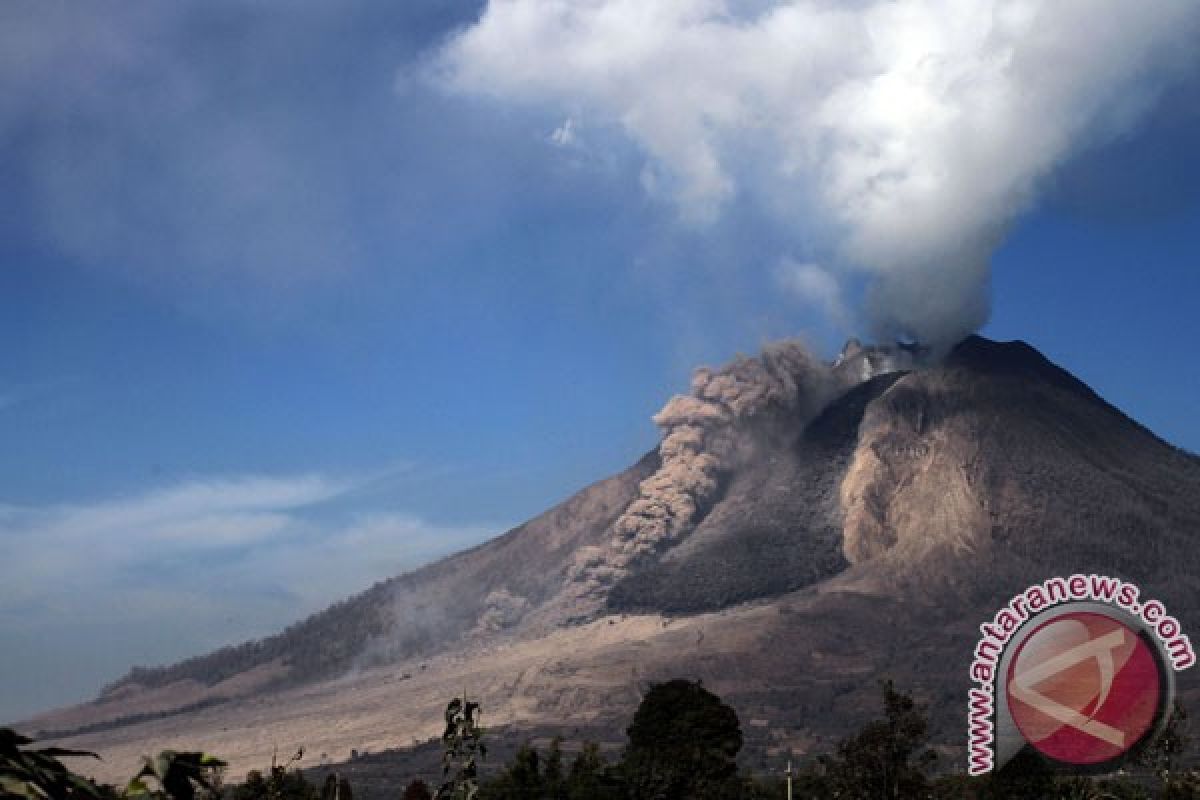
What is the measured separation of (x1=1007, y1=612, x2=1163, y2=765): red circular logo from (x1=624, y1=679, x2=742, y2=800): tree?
2228 cm

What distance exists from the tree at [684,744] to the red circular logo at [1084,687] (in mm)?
22275

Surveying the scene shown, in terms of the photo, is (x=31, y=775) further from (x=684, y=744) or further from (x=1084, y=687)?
(x=684, y=744)

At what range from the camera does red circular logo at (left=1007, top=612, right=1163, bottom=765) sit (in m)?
34.3

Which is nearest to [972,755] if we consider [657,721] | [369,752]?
[657,721]

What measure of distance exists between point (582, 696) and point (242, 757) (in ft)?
152

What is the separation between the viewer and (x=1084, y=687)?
4044 cm

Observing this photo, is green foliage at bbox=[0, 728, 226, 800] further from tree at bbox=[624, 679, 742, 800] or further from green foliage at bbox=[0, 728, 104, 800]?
tree at bbox=[624, 679, 742, 800]

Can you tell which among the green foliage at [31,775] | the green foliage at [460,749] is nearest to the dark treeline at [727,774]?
the green foliage at [460,749]

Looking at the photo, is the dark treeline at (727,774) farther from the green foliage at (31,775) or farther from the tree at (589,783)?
the green foliage at (31,775)

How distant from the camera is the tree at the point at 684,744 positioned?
6303cm

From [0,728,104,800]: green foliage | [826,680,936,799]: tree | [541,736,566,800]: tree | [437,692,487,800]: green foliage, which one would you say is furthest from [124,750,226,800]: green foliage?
[541,736,566,800]: tree

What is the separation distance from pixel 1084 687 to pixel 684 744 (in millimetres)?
42580

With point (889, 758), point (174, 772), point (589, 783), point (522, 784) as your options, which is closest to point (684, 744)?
point (522, 784)

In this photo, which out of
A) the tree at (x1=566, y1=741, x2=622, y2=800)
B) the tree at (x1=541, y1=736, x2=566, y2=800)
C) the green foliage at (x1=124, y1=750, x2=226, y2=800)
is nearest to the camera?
the green foliage at (x1=124, y1=750, x2=226, y2=800)
